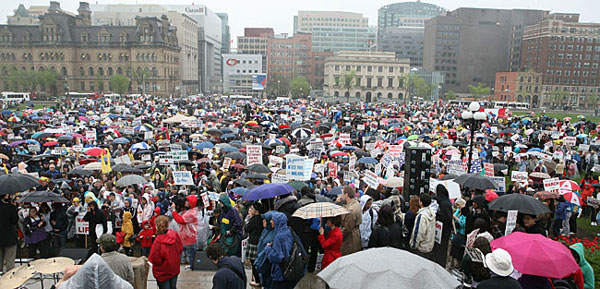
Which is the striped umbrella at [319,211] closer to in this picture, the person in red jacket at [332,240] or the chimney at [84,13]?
the person in red jacket at [332,240]

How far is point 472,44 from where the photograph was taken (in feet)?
477

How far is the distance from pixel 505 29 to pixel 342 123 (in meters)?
134

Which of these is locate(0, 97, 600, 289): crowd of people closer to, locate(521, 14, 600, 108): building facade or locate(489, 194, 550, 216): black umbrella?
locate(489, 194, 550, 216): black umbrella

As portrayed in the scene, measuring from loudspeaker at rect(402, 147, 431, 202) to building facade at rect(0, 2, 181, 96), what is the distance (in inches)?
3868

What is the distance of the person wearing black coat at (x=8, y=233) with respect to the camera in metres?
8.14

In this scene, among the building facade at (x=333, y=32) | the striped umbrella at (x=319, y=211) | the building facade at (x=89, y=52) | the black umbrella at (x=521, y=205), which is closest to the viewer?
the striped umbrella at (x=319, y=211)

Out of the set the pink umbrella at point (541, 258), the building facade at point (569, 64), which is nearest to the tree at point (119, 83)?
the building facade at point (569, 64)

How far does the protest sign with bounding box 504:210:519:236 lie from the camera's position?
8195 mm

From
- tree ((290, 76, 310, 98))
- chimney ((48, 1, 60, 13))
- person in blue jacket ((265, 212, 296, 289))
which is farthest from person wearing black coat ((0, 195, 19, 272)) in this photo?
chimney ((48, 1, 60, 13))

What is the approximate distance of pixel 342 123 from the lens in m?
33.1

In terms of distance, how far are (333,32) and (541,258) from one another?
184 meters

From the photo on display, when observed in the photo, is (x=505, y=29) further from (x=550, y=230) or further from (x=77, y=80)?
(x=550, y=230)

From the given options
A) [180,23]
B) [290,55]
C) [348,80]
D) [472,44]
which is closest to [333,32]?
[290,55]

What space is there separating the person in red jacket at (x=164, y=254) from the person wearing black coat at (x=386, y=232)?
3.15 meters
